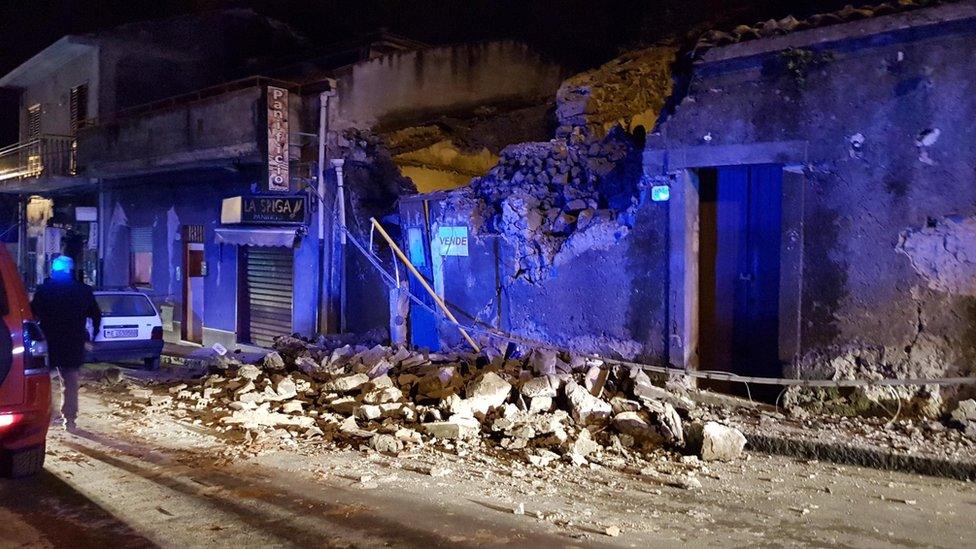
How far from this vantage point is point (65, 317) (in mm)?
7582

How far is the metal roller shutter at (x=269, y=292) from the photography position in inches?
584

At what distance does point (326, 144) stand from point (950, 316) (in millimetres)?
10291

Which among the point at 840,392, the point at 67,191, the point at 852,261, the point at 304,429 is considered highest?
the point at 67,191

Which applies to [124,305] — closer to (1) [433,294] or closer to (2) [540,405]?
(1) [433,294]

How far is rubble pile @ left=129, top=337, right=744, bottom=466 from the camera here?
6.90 metres

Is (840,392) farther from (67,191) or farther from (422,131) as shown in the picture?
(67,191)

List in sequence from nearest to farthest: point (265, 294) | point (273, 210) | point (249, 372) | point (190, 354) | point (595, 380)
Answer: point (595, 380) < point (249, 372) < point (273, 210) < point (190, 354) < point (265, 294)

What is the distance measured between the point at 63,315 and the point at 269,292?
25.2 ft

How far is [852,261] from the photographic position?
737 cm

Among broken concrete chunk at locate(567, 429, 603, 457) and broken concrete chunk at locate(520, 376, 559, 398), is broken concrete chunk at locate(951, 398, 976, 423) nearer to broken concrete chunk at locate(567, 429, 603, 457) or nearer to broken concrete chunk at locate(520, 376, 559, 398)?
broken concrete chunk at locate(567, 429, 603, 457)

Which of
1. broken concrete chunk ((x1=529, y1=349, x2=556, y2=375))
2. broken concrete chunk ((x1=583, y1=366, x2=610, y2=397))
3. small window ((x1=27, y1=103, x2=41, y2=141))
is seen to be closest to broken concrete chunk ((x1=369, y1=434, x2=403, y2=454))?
broken concrete chunk ((x1=529, y1=349, x2=556, y2=375))

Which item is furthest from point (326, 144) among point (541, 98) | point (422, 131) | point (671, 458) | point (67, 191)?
point (67, 191)

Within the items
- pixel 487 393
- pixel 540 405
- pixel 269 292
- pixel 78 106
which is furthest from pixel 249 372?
pixel 78 106

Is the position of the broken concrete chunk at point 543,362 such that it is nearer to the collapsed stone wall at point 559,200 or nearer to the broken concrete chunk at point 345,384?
the collapsed stone wall at point 559,200
